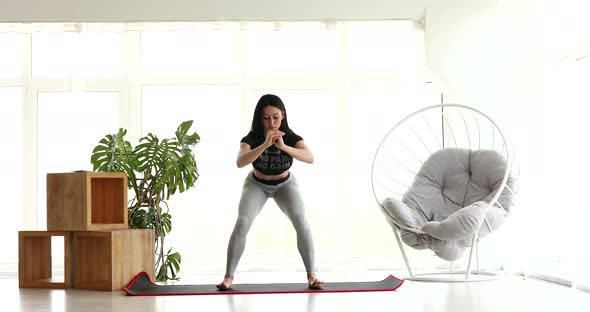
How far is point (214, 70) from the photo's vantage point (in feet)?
24.3

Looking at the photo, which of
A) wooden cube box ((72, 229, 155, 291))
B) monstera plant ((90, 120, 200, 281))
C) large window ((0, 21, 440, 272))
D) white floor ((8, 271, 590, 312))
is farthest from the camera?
large window ((0, 21, 440, 272))

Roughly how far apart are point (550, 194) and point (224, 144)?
274 centimetres

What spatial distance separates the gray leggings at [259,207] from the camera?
4980 mm

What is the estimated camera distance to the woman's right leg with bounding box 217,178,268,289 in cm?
497

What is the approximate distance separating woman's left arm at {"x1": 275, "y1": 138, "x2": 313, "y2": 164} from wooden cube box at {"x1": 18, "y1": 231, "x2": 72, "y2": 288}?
175 centimetres

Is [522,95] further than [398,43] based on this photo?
No

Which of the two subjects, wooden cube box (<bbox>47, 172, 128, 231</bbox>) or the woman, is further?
wooden cube box (<bbox>47, 172, 128, 231</bbox>)

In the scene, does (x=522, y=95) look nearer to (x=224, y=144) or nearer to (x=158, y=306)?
(x=224, y=144)

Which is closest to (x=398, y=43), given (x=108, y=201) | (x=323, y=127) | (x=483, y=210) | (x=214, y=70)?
(x=323, y=127)

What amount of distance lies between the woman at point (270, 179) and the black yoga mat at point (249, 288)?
0.40 ft

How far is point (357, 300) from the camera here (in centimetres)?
444

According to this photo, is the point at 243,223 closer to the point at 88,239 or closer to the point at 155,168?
the point at 88,239

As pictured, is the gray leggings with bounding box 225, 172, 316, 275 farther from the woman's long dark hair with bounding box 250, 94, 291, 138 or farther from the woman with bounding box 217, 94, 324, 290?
the woman's long dark hair with bounding box 250, 94, 291, 138

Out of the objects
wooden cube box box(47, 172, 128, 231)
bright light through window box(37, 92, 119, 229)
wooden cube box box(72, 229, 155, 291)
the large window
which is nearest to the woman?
wooden cube box box(72, 229, 155, 291)
